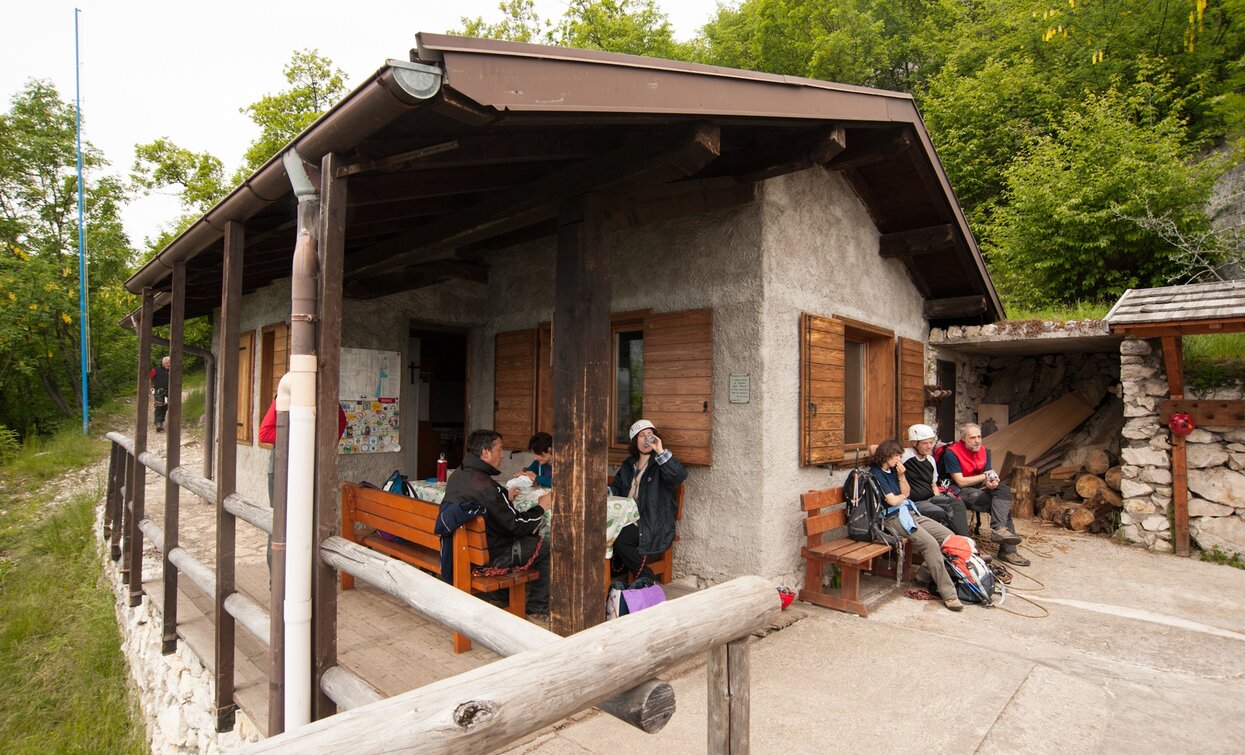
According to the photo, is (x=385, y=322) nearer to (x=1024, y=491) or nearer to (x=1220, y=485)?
(x=1024, y=491)

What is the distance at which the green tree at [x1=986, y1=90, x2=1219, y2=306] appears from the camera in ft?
32.0

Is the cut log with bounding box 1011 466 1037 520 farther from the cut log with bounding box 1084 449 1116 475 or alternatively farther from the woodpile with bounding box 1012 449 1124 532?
the cut log with bounding box 1084 449 1116 475

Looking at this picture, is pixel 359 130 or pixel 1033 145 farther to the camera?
pixel 1033 145

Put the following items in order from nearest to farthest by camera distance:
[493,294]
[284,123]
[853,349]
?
[853,349]
[493,294]
[284,123]

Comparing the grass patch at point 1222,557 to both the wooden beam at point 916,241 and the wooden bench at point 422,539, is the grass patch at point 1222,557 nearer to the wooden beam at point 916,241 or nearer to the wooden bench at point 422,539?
the wooden beam at point 916,241

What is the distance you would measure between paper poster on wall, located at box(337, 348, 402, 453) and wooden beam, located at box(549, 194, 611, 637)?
3516 mm

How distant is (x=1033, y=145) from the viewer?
14.0 m

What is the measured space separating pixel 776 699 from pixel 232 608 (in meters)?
3.01

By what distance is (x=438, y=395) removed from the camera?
334 inches

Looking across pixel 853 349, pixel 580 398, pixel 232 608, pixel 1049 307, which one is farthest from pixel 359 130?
pixel 1049 307

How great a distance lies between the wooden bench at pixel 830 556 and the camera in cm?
450

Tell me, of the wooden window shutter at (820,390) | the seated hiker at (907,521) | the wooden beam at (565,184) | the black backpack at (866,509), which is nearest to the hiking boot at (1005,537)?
the seated hiker at (907,521)

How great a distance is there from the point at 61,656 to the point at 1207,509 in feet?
39.1

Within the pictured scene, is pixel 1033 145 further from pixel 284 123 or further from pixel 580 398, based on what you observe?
pixel 284 123
